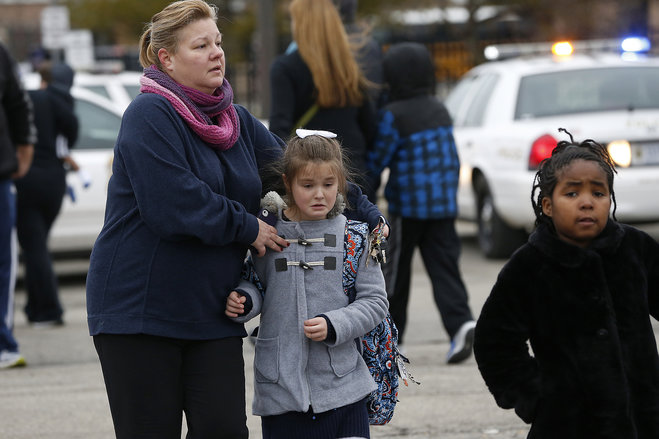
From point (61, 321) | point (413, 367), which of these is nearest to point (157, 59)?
point (413, 367)

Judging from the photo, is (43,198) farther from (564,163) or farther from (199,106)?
(564,163)

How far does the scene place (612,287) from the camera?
3.16 m

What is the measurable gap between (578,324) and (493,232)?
283 inches

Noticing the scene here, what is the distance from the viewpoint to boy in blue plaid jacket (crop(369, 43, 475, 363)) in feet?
20.3

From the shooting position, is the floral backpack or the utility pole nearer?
the floral backpack

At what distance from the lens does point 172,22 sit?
3.38 meters

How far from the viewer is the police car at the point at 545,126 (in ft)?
30.0

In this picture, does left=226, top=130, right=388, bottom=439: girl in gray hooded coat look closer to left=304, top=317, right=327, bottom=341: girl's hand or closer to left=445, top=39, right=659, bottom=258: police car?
left=304, top=317, right=327, bottom=341: girl's hand

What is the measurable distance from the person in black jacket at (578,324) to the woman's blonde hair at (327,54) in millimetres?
2590

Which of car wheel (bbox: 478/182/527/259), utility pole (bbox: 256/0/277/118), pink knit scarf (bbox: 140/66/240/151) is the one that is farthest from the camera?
utility pole (bbox: 256/0/277/118)

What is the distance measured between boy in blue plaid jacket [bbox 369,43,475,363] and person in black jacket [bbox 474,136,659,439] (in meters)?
2.96

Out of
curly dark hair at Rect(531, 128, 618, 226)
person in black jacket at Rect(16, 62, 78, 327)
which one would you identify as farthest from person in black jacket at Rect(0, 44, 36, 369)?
curly dark hair at Rect(531, 128, 618, 226)

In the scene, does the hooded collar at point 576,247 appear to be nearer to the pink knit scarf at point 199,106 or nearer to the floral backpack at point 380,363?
the floral backpack at point 380,363

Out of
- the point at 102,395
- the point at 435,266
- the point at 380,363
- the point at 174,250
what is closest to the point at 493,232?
the point at 435,266
